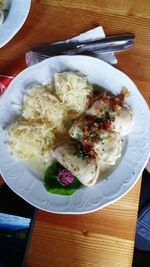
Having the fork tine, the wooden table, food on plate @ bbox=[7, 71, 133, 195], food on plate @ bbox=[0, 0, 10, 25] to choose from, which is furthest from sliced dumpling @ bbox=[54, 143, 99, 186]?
food on plate @ bbox=[0, 0, 10, 25]

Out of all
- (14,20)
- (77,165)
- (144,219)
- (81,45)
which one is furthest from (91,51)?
(144,219)

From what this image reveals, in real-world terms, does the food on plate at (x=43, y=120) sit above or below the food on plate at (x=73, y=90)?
below

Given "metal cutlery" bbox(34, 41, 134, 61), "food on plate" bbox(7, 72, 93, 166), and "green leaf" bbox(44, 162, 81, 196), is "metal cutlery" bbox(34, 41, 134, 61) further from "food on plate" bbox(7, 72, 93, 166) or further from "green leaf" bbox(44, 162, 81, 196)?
"green leaf" bbox(44, 162, 81, 196)

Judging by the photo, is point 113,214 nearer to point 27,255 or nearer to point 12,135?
point 27,255

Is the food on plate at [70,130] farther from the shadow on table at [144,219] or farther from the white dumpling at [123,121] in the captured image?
the shadow on table at [144,219]

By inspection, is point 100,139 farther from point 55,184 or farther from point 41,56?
point 41,56

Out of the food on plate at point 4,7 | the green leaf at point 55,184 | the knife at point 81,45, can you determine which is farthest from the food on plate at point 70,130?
the food on plate at point 4,7
